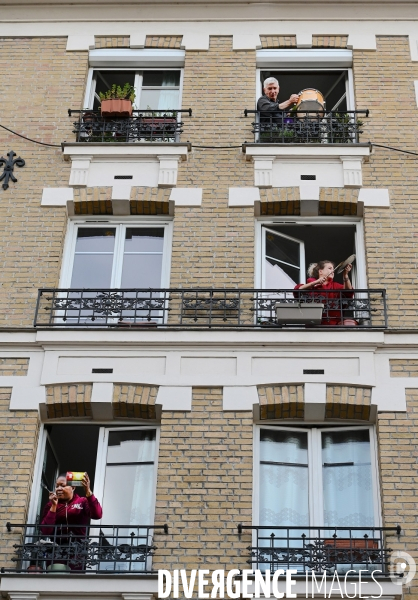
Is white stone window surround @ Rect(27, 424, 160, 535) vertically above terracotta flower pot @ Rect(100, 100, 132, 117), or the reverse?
terracotta flower pot @ Rect(100, 100, 132, 117)

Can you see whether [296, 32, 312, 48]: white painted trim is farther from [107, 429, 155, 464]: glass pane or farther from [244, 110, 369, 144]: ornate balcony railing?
[107, 429, 155, 464]: glass pane

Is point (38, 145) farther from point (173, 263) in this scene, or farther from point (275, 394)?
point (275, 394)

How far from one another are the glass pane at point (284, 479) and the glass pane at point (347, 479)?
247mm

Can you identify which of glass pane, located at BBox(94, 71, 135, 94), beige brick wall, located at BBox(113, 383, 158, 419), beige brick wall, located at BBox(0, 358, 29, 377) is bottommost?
beige brick wall, located at BBox(113, 383, 158, 419)

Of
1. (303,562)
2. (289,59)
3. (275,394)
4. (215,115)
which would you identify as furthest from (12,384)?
(289,59)

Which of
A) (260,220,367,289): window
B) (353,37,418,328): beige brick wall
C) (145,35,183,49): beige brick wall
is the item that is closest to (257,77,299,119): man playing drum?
(353,37,418,328): beige brick wall

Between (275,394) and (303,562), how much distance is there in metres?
2.06

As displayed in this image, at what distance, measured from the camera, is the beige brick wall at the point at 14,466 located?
11.4m

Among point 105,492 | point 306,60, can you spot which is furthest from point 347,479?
point 306,60

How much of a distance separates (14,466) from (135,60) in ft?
22.4

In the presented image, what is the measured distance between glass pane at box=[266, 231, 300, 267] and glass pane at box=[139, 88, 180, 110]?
2744 millimetres

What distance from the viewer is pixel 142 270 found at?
13.8m

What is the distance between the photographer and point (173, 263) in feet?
44.3

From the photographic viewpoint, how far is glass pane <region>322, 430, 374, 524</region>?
38.6 ft
